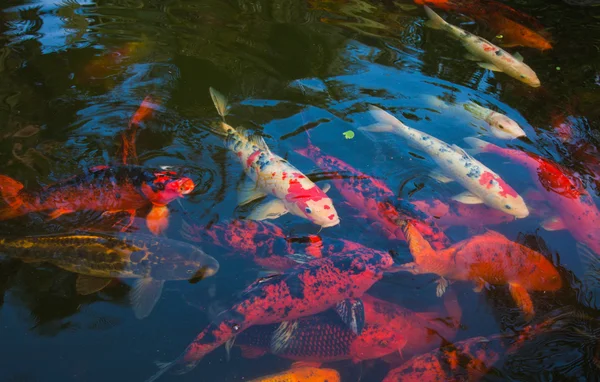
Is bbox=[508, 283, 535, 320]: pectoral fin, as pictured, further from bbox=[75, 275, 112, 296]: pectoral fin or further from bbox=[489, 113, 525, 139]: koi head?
bbox=[75, 275, 112, 296]: pectoral fin

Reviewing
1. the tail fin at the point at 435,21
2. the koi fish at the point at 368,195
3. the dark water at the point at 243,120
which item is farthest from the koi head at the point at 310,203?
the tail fin at the point at 435,21

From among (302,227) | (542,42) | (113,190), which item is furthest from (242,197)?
(542,42)

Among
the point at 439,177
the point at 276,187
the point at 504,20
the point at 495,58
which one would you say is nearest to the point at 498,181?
the point at 439,177

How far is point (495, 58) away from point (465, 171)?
2.68m

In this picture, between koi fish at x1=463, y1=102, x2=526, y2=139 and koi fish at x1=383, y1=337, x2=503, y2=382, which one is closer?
koi fish at x1=383, y1=337, x2=503, y2=382

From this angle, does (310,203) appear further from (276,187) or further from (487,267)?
(487,267)

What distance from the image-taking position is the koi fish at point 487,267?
12.2ft

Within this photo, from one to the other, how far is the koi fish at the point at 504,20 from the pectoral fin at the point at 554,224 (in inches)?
157

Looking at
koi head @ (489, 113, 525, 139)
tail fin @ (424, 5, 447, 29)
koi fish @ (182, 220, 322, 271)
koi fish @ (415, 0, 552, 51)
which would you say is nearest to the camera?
koi fish @ (182, 220, 322, 271)

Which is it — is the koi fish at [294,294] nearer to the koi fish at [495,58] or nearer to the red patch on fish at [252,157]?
the red patch on fish at [252,157]

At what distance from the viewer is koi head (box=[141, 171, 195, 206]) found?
13.2 ft

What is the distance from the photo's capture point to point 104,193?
13.1ft

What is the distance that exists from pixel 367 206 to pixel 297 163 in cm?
98

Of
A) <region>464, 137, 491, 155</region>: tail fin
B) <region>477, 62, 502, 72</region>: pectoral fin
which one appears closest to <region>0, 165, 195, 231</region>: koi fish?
<region>464, 137, 491, 155</region>: tail fin
